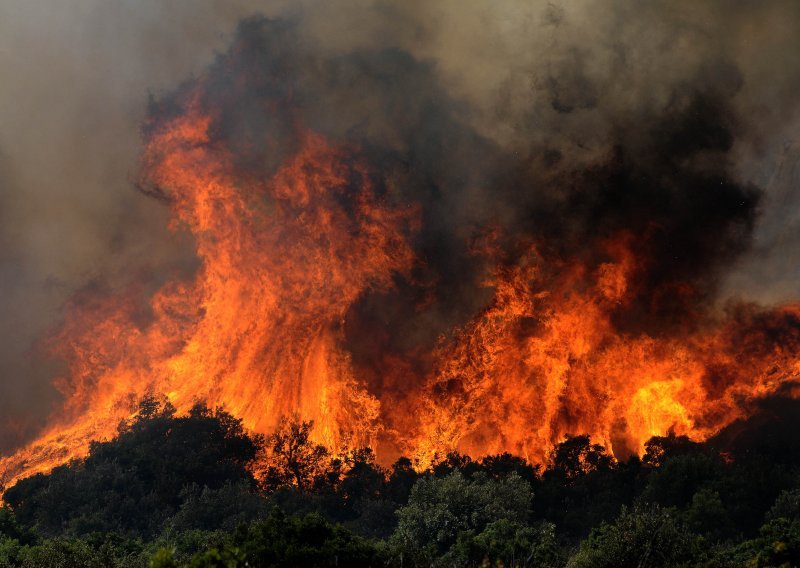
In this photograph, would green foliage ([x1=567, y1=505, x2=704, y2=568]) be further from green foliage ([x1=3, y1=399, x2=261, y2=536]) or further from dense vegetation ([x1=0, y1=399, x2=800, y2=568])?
green foliage ([x1=3, y1=399, x2=261, y2=536])

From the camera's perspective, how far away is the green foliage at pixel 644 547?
124 feet

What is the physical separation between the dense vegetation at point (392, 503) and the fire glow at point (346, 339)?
336 centimetres

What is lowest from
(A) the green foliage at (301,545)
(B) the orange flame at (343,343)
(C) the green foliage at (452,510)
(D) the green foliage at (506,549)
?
(A) the green foliage at (301,545)

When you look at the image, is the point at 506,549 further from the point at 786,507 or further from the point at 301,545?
the point at 786,507

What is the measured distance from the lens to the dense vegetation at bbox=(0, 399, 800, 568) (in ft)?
128

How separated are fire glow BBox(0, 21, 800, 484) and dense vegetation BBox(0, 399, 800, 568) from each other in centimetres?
336

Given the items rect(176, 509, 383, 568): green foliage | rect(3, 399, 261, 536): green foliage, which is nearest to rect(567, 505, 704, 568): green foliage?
rect(176, 509, 383, 568): green foliage

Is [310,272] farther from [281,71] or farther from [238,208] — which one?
[281,71]

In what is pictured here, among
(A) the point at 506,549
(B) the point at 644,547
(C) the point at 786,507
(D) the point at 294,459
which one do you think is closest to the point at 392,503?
(D) the point at 294,459

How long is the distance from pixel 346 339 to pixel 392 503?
65.2 feet

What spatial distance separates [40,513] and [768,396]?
219 feet

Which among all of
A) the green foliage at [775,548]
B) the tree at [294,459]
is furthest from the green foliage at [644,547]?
the tree at [294,459]

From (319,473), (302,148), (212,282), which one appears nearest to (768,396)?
(319,473)

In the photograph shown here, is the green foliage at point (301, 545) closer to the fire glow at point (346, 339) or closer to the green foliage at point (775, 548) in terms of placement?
the green foliage at point (775, 548)
